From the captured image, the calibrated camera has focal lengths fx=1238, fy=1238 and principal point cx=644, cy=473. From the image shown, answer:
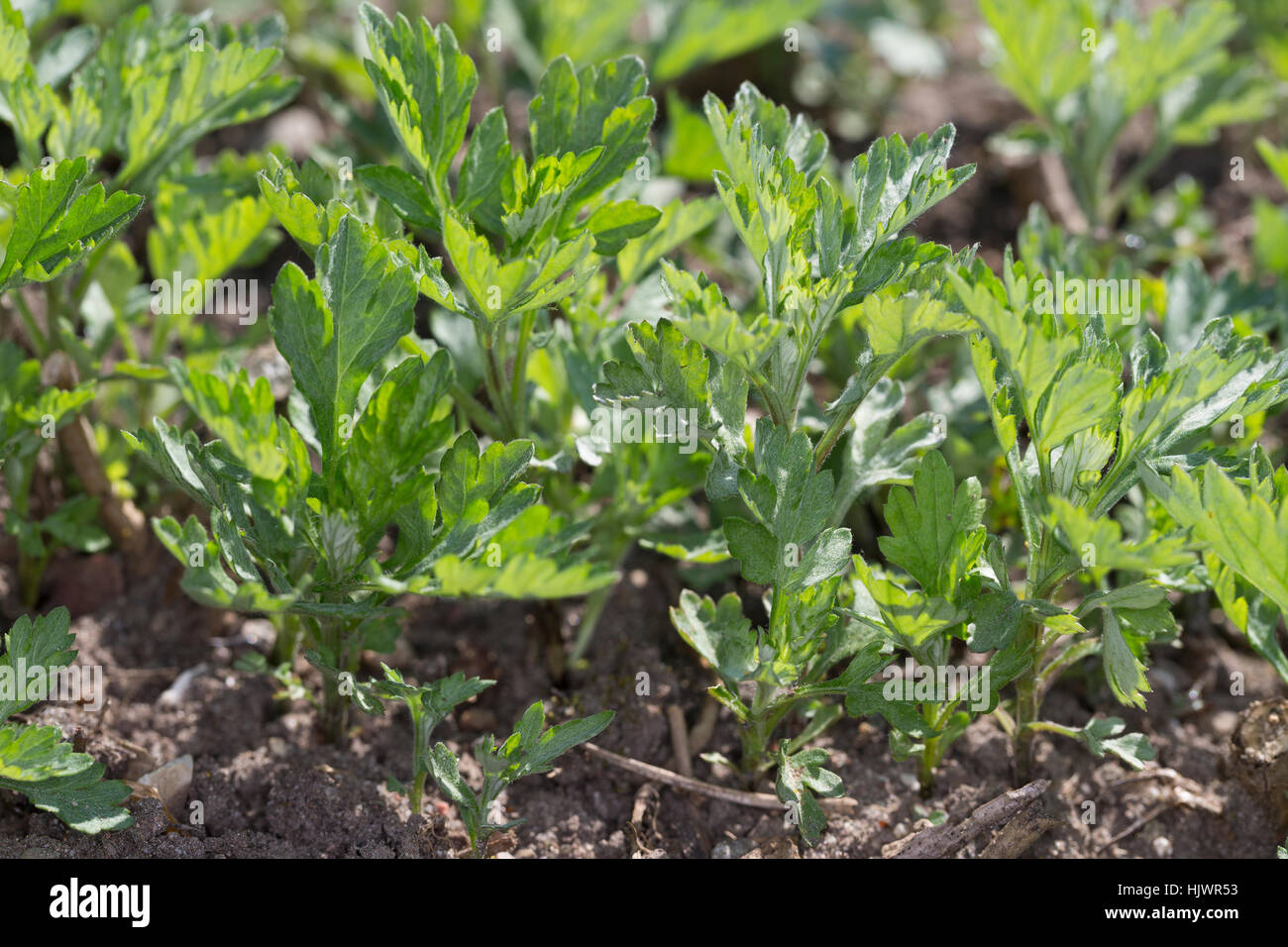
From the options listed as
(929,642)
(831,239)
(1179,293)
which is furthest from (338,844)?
(1179,293)

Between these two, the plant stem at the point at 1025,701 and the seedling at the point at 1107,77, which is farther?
the seedling at the point at 1107,77

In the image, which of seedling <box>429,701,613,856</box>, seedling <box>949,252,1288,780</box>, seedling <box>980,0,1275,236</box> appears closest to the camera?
seedling <box>949,252,1288,780</box>

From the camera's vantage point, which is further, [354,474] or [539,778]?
[539,778]

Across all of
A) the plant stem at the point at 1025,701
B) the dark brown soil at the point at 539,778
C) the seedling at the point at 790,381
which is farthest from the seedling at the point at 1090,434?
the dark brown soil at the point at 539,778

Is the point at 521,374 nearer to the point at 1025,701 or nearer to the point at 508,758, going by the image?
the point at 508,758

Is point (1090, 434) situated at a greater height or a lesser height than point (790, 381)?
lesser

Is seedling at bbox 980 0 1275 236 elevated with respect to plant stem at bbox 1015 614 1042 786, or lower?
elevated

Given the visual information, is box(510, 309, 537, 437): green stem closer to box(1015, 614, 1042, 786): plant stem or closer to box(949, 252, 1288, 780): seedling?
box(949, 252, 1288, 780): seedling

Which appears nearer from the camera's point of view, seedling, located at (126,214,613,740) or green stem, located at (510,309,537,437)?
seedling, located at (126,214,613,740)

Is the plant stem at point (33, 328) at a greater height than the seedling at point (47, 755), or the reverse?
the plant stem at point (33, 328)

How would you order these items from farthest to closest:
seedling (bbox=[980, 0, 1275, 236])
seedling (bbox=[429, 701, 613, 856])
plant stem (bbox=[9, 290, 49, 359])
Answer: seedling (bbox=[980, 0, 1275, 236]), plant stem (bbox=[9, 290, 49, 359]), seedling (bbox=[429, 701, 613, 856])

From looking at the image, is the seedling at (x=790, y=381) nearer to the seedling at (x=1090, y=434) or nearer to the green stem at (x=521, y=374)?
the seedling at (x=1090, y=434)

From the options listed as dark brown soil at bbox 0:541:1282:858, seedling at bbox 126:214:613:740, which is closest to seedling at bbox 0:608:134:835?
dark brown soil at bbox 0:541:1282:858

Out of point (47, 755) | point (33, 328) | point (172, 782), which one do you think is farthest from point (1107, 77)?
point (47, 755)
